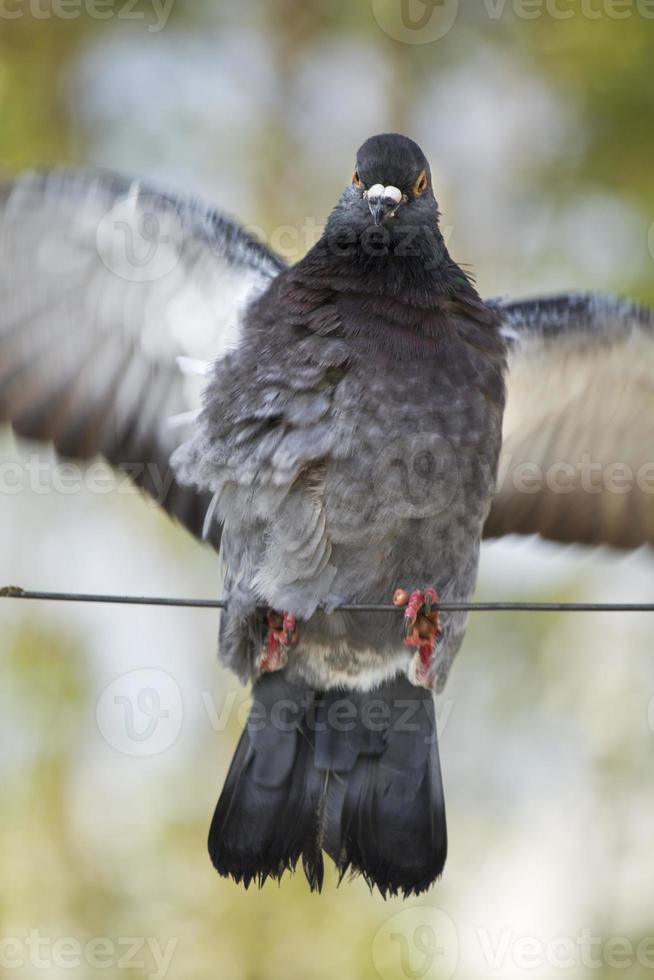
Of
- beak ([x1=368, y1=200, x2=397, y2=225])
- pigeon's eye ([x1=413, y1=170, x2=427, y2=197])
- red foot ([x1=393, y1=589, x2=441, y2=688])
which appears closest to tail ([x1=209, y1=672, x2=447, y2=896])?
red foot ([x1=393, y1=589, x2=441, y2=688])

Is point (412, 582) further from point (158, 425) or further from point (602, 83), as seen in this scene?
point (602, 83)

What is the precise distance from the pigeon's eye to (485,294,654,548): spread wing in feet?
2.49

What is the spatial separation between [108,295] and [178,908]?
18.8 ft

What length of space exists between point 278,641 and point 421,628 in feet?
2.19

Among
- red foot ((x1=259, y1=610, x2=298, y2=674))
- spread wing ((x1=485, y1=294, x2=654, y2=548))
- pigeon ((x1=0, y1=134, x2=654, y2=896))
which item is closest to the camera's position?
pigeon ((x1=0, y1=134, x2=654, y2=896))

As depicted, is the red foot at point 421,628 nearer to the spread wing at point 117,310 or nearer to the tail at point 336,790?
the tail at point 336,790

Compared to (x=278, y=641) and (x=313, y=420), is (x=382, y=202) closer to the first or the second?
(x=313, y=420)

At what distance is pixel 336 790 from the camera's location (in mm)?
6020

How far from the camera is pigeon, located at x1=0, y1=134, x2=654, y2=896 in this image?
5801mm

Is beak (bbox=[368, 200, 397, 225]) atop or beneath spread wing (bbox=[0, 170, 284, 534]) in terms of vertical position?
atop

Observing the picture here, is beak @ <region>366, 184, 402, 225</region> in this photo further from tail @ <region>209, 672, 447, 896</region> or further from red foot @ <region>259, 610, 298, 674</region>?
tail @ <region>209, 672, 447, 896</region>

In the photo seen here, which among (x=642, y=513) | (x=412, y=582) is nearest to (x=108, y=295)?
(x=412, y=582)

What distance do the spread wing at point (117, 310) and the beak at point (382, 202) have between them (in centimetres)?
63

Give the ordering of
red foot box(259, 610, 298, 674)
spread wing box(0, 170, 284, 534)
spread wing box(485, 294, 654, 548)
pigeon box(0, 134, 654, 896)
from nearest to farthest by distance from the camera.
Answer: pigeon box(0, 134, 654, 896)
red foot box(259, 610, 298, 674)
spread wing box(0, 170, 284, 534)
spread wing box(485, 294, 654, 548)
